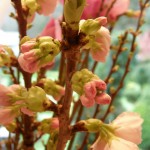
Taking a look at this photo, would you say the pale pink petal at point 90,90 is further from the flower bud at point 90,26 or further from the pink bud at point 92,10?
the pink bud at point 92,10

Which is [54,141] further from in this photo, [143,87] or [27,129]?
[143,87]

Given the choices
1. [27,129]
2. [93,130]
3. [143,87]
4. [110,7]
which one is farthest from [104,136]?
[143,87]

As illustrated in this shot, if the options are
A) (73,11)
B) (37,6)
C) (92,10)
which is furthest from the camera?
(92,10)

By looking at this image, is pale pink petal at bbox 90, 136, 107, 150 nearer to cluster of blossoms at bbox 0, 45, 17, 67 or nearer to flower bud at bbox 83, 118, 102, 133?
flower bud at bbox 83, 118, 102, 133

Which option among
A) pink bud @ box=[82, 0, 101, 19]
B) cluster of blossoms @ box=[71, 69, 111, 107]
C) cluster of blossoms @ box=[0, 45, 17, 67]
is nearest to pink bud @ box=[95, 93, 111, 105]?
cluster of blossoms @ box=[71, 69, 111, 107]

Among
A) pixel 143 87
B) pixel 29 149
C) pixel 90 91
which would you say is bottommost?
pixel 143 87

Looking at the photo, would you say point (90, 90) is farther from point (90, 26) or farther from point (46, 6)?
point (46, 6)

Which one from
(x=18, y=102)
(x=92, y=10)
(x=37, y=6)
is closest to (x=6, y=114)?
(x=18, y=102)
